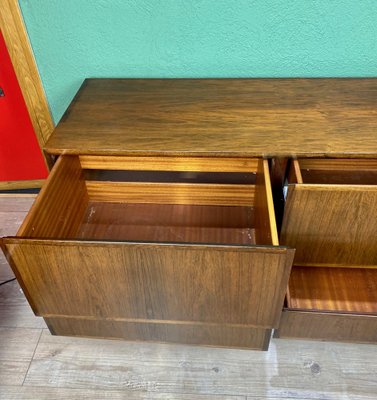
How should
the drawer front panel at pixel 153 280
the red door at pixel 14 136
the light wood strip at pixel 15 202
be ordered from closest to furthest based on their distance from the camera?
the drawer front panel at pixel 153 280 → the red door at pixel 14 136 → the light wood strip at pixel 15 202

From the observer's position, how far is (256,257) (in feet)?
2.30

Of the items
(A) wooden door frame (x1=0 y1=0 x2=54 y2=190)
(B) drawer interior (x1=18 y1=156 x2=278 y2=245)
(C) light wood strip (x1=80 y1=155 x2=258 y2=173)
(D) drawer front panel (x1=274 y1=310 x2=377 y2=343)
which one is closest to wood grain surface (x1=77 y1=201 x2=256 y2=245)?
(B) drawer interior (x1=18 y1=156 x2=278 y2=245)

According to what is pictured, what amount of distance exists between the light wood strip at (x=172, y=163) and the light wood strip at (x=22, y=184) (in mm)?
532

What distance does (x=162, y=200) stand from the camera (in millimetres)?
1145

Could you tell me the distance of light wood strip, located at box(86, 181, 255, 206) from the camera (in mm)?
1101

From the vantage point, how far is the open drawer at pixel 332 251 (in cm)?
81

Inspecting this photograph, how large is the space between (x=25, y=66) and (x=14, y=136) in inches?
12.1

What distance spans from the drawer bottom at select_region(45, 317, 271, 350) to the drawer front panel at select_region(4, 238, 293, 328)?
0.06 meters

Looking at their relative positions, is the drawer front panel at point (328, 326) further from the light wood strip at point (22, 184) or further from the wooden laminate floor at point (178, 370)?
the light wood strip at point (22, 184)

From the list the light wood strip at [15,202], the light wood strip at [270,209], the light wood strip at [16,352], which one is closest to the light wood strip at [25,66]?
the light wood strip at [15,202]

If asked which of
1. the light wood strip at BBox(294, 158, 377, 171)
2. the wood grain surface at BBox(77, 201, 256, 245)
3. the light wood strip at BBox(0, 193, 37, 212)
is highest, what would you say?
the light wood strip at BBox(294, 158, 377, 171)

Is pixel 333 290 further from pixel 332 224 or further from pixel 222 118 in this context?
pixel 222 118

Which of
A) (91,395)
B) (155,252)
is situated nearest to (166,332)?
(91,395)

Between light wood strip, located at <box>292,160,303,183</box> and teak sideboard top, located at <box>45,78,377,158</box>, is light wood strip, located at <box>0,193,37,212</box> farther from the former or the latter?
light wood strip, located at <box>292,160,303,183</box>
